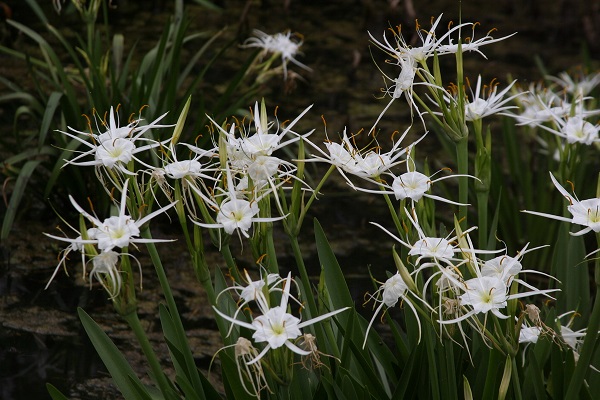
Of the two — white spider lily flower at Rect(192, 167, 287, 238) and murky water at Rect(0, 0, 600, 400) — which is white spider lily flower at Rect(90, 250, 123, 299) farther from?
murky water at Rect(0, 0, 600, 400)

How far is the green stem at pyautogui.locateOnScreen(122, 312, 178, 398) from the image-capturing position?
139cm

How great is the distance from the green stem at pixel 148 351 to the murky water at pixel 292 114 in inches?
29.0

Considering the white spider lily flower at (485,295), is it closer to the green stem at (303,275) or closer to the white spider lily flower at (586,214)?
the white spider lily flower at (586,214)

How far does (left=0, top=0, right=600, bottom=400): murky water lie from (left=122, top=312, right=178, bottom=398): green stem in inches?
29.0

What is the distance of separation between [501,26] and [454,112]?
14.3 feet

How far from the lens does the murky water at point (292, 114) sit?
94.2 inches

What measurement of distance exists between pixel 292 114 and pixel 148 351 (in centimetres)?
274

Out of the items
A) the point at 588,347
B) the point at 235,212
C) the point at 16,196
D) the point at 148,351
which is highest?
the point at 16,196

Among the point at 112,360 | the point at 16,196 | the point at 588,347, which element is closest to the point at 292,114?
the point at 16,196

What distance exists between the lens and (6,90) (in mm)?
3926

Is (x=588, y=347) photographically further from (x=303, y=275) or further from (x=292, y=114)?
(x=292, y=114)

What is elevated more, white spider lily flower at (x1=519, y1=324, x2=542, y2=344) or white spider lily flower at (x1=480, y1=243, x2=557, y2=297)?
white spider lily flower at (x1=480, y1=243, x2=557, y2=297)

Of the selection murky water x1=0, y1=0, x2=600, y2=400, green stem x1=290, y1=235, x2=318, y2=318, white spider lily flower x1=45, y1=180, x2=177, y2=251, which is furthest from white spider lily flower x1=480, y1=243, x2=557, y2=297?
murky water x1=0, y1=0, x2=600, y2=400

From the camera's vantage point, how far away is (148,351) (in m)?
1.47
